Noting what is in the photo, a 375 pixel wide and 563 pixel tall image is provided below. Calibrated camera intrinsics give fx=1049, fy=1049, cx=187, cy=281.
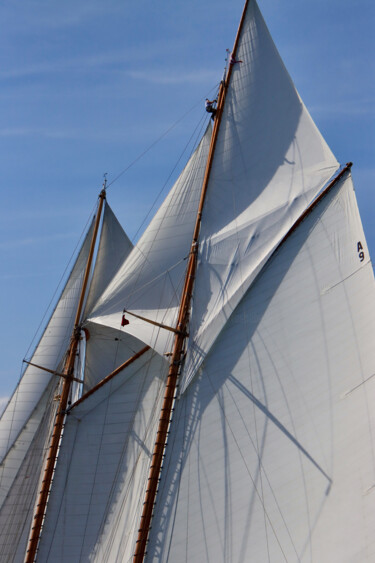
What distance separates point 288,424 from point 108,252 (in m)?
A: 16.7

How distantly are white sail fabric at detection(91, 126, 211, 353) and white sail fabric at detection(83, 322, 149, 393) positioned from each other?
3.98 meters

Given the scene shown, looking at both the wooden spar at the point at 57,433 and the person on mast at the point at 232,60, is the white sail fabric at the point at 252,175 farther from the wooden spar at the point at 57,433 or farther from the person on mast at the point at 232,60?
the wooden spar at the point at 57,433

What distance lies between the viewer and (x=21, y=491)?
4859cm

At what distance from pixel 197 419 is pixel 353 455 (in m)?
6.72

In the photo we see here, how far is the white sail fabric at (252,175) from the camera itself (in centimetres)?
4609

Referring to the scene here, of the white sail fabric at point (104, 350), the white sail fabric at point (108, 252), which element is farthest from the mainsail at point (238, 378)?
the white sail fabric at point (108, 252)

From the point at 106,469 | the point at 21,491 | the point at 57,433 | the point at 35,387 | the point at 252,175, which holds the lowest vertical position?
the point at 106,469

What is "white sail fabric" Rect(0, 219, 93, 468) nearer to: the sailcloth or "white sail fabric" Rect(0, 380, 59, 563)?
the sailcloth

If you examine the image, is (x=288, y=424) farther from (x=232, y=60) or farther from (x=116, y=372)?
(x=232, y=60)

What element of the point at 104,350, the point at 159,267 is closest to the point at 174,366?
the point at 159,267

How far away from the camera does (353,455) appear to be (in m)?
40.8

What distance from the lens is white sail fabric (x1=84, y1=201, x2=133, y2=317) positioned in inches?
2109

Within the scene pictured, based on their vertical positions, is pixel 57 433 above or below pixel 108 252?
below

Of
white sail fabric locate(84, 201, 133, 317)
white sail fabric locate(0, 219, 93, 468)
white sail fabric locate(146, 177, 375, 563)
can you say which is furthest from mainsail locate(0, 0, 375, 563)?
white sail fabric locate(84, 201, 133, 317)
